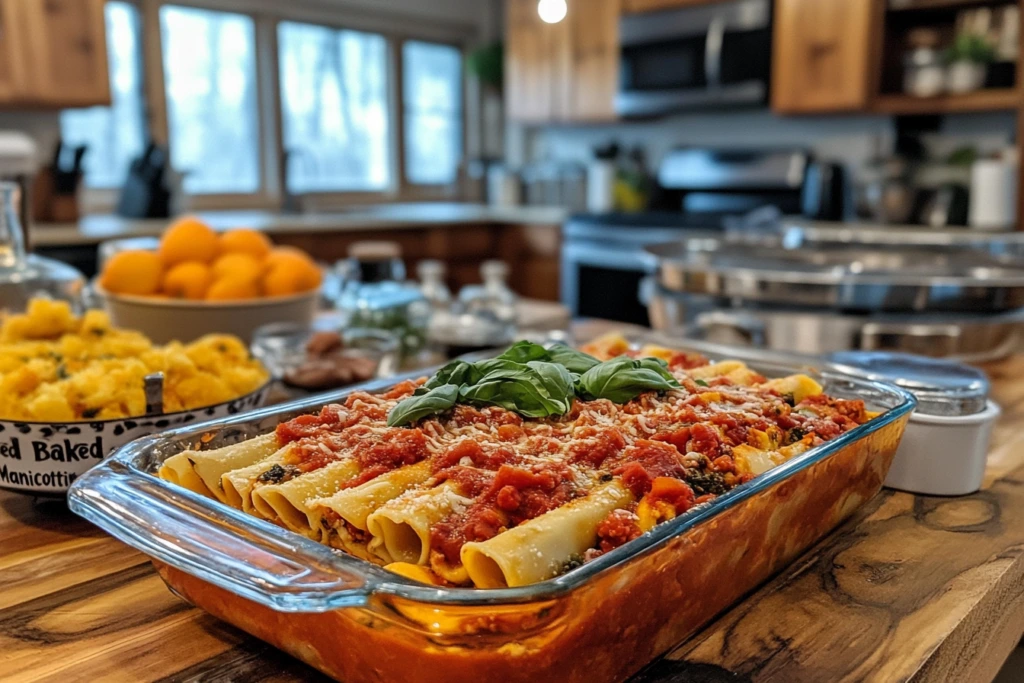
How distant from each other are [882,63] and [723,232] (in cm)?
88

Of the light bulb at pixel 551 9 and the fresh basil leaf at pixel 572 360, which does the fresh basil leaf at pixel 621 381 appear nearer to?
the fresh basil leaf at pixel 572 360

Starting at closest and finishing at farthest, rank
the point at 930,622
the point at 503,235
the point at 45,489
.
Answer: the point at 930,622 < the point at 45,489 < the point at 503,235

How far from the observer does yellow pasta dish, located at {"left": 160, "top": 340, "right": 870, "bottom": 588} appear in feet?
1.85

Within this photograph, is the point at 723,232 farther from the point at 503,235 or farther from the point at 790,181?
the point at 503,235

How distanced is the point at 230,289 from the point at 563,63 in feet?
11.3

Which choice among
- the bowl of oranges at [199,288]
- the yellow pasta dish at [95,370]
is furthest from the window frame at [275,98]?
the yellow pasta dish at [95,370]

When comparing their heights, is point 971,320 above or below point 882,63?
below

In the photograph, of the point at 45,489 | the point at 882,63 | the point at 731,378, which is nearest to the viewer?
the point at 45,489

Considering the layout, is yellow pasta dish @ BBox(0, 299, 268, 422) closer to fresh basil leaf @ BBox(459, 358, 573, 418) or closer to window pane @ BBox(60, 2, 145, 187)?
fresh basil leaf @ BBox(459, 358, 573, 418)

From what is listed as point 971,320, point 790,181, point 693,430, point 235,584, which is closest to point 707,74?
point 790,181

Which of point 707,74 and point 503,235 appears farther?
point 503,235

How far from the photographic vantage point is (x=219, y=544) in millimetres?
511

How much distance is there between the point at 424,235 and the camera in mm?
4203

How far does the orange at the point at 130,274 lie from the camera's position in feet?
4.30
